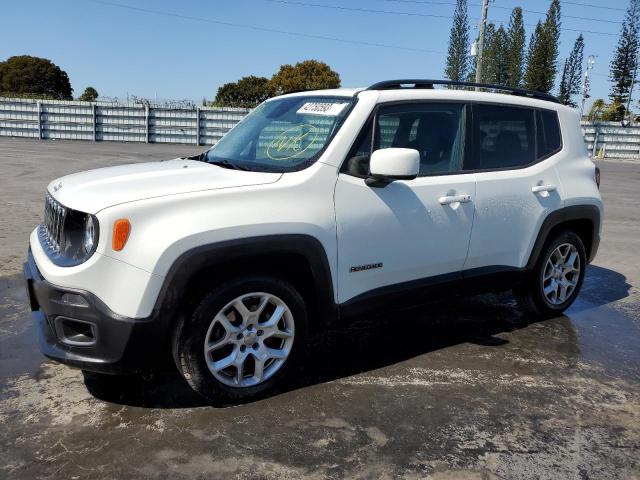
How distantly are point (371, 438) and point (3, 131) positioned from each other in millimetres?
33047

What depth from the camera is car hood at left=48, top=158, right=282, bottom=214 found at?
3059 mm

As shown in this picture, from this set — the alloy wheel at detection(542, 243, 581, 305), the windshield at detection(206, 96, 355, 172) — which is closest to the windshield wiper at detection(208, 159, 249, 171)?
the windshield at detection(206, 96, 355, 172)

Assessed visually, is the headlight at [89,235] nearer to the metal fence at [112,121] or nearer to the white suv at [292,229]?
the white suv at [292,229]

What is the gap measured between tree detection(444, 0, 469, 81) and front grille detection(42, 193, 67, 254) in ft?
217

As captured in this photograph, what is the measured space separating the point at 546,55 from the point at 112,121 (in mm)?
50168

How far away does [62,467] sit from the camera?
270cm

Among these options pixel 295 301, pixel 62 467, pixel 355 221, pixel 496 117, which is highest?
pixel 496 117

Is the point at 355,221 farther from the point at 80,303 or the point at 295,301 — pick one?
the point at 80,303

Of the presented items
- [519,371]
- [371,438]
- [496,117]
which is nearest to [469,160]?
[496,117]

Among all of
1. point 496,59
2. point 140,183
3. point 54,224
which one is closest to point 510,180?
point 140,183

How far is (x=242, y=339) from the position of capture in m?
3.31

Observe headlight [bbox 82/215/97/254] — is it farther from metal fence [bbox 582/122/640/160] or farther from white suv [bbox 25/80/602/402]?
metal fence [bbox 582/122/640/160]

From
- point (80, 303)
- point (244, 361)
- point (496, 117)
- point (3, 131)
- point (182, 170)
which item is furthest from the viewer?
point (3, 131)

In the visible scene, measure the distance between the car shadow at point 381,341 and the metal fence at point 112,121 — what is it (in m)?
26.4
